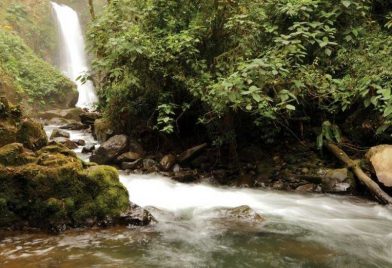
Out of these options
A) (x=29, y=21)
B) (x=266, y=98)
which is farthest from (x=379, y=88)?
(x=29, y=21)

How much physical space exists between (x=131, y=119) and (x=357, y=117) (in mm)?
4759

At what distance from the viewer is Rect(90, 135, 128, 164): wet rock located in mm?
8508

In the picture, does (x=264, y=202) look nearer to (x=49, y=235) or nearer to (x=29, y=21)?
(x=49, y=235)

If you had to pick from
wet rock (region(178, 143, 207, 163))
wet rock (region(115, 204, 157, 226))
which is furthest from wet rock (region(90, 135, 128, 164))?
wet rock (region(115, 204, 157, 226))

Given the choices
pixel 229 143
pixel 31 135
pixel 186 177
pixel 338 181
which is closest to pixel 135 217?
pixel 31 135

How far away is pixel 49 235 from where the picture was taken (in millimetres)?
4582

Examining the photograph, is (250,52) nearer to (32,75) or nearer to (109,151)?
(109,151)

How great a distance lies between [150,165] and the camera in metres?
8.46

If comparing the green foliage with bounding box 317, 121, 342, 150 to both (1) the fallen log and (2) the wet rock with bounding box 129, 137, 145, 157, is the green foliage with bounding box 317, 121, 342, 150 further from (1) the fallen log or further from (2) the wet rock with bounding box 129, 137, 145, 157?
(2) the wet rock with bounding box 129, 137, 145, 157

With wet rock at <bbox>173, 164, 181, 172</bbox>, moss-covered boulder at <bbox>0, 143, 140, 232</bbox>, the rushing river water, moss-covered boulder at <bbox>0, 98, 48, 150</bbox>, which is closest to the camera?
the rushing river water

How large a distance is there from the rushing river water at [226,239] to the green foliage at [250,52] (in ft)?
5.13

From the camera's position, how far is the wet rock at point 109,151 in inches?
335

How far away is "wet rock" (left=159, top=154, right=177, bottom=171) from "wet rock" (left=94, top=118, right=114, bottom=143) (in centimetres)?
169

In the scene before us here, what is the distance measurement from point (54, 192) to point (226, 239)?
6.99 ft
